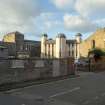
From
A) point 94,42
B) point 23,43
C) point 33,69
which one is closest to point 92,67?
point 33,69

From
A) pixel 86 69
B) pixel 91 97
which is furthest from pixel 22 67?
pixel 86 69

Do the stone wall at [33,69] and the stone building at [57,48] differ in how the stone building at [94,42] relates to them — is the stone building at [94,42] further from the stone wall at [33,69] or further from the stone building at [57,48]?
the stone wall at [33,69]

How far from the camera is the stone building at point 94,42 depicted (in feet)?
217

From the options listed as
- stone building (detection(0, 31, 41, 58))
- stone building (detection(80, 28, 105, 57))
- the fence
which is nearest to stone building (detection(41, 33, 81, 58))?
stone building (detection(0, 31, 41, 58))

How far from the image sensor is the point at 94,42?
224 feet

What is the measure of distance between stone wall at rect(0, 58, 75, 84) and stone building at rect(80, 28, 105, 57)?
3766 cm

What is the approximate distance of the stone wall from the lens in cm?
2064

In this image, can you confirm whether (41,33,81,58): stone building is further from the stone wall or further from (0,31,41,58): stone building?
the stone wall

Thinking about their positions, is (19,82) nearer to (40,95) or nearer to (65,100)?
(40,95)

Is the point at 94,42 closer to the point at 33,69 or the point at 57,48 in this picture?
the point at 57,48

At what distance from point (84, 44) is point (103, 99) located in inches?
2263

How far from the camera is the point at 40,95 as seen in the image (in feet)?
53.2

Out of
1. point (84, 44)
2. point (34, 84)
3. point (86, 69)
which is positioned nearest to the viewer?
point (34, 84)

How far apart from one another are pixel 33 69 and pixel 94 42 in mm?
46508
